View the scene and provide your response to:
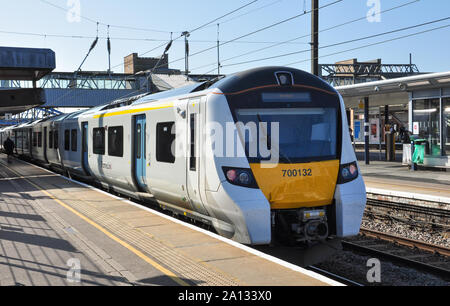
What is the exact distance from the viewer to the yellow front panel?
7.21 m

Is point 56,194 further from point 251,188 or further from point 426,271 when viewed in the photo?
point 426,271

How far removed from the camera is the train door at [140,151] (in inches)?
423

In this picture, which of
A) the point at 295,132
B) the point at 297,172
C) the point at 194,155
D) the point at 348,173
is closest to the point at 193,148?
the point at 194,155

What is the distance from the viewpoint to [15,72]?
21.6 metres

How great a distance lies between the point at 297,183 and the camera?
24.0 feet

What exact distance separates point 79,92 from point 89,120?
42937 millimetres

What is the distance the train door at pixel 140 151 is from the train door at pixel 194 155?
2577 mm

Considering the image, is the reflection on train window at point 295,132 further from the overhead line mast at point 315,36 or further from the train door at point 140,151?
the overhead line mast at point 315,36

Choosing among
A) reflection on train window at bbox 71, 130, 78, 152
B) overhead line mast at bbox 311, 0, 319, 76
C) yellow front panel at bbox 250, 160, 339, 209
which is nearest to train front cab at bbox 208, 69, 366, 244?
yellow front panel at bbox 250, 160, 339, 209

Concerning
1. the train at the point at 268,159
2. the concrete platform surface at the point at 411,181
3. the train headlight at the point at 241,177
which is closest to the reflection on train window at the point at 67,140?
the train at the point at 268,159

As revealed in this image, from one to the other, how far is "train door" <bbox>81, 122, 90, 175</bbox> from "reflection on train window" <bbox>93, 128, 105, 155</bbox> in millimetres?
1130

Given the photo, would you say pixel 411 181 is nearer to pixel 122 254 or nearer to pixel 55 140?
pixel 122 254

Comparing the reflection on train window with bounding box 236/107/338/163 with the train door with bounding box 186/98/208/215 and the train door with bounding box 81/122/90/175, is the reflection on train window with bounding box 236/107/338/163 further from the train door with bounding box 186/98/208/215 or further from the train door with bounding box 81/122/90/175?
the train door with bounding box 81/122/90/175

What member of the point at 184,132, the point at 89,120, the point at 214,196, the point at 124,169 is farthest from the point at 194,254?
the point at 89,120
